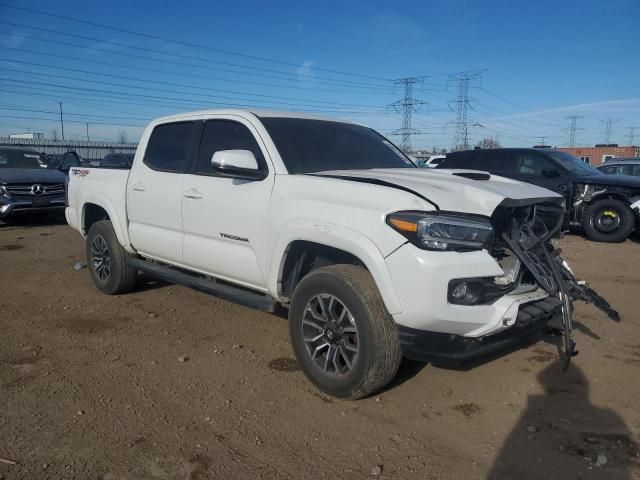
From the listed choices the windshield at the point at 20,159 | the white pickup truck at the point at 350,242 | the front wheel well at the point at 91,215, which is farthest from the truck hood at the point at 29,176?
the white pickup truck at the point at 350,242

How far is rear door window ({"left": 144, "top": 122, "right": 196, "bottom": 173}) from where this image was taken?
187 inches

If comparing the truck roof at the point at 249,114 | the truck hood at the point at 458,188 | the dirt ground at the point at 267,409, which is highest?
the truck roof at the point at 249,114

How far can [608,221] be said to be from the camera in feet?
32.0

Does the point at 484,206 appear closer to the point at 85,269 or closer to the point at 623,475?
the point at 623,475

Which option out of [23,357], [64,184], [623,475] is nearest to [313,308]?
[623,475]

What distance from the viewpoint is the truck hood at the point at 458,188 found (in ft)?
10.2

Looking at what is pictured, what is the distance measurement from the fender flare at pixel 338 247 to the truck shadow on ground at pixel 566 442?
992 millimetres

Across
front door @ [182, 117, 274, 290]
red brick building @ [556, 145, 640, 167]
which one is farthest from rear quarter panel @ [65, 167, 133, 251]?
red brick building @ [556, 145, 640, 167]

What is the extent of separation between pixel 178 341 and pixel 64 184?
331 inches

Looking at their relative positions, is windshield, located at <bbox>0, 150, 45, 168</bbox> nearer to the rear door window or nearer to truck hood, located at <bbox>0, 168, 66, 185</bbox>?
truck hood, located at <bbox>0, 168, 66, 185</bbox>

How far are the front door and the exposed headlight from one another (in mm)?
1182

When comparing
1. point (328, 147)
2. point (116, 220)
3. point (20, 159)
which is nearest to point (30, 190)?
point (20, 159)

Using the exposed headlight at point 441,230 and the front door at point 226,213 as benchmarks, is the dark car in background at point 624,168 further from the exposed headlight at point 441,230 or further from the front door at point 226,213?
the exposed headlight at point 441,230

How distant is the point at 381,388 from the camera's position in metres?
3.39
